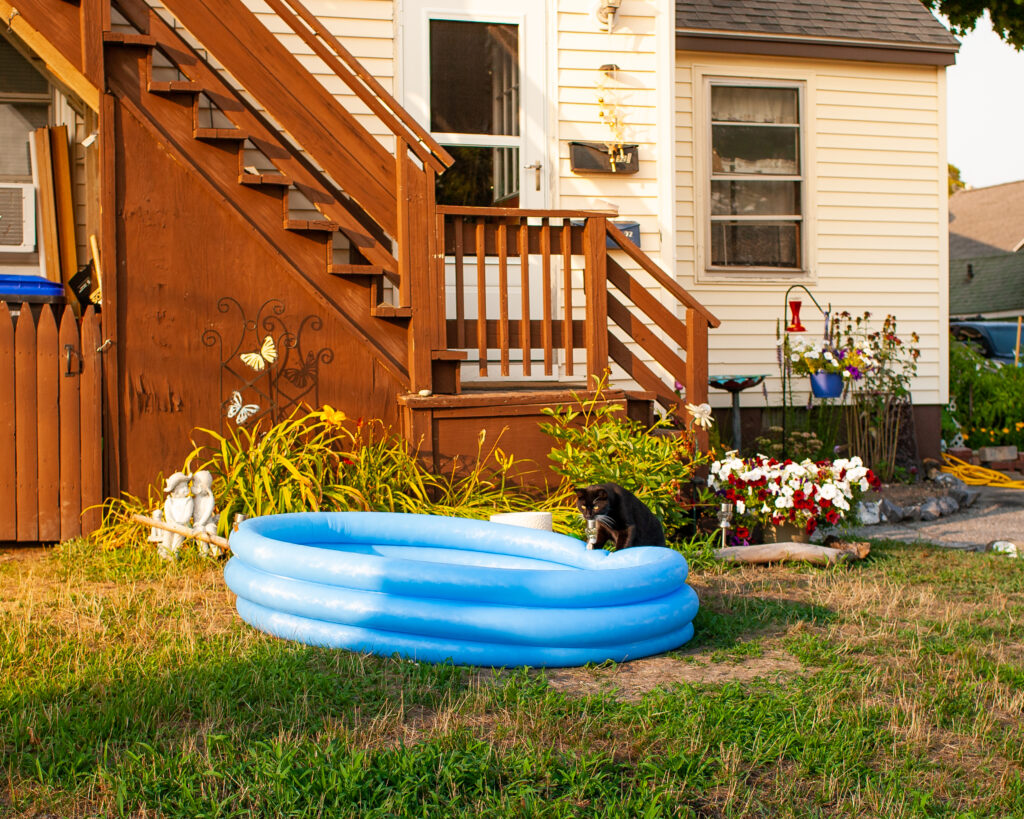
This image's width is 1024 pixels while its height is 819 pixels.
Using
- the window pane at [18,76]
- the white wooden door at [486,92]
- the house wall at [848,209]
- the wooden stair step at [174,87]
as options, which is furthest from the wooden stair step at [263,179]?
the house wall at [848,209]

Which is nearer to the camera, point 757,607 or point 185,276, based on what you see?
point 757,607

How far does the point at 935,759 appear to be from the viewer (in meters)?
2.75

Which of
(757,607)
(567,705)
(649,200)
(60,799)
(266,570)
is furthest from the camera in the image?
(649,200)

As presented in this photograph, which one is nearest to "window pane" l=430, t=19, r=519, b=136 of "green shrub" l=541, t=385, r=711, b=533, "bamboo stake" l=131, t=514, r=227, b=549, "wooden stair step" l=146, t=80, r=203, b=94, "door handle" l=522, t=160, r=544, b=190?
"door handle" l=522, t=160, r=544, b=190

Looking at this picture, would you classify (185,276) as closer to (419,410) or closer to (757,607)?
(419,410)

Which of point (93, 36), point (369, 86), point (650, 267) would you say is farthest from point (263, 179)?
point (650, 267)

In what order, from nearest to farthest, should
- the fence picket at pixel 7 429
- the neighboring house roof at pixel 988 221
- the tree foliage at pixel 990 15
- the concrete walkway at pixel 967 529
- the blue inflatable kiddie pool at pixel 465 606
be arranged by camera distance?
the blue inflatable kiddie pool at pixel 465 606 < the fence picket at pixel 7 429 < the concrete walkway at pixel 967 529 < the tree foliage at pixel 990 15 < the neighboring house roof at pixel 988 221

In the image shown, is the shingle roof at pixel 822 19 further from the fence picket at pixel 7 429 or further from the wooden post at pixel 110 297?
the fence picket at pixel 7 429

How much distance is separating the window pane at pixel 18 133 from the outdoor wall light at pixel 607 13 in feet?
14.0

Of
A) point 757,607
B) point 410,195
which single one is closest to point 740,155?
point 410,195

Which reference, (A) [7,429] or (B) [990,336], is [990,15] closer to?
(B) [990,336]

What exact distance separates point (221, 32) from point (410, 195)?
1436mm

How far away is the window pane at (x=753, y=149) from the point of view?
948cm

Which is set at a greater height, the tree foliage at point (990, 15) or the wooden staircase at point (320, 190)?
the tree foliage at point (990, 15)
